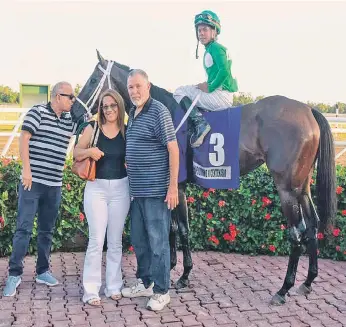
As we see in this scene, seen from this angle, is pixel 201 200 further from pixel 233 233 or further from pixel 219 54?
pixel 219 54

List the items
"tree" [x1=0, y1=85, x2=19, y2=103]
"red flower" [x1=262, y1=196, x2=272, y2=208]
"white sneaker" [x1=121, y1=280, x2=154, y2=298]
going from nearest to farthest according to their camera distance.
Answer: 1. "white sneaker" [x1=121, y1=280, x2=154, y2=298]
2. "red flower" [x1=262, y1=196, x2=272, y2=208]
3. "tree" [x1=0, y1=85, x2=19, y2=103]

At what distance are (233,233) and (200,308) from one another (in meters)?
2.03

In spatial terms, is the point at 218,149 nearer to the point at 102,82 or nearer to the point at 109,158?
the point at 109,158

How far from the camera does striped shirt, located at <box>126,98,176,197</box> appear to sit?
406 cm

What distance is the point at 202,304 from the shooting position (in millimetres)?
4406

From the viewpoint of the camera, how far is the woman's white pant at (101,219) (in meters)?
4.23

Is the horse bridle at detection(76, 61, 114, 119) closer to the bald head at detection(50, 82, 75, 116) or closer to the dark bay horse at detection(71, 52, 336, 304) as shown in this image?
the dark bay horse at detection(71, 52, 336, 304)

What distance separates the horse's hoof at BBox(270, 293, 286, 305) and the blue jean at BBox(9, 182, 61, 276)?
2.25 meters

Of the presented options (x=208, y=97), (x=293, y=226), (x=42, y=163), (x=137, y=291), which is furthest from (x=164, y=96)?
(x=137, y=291)

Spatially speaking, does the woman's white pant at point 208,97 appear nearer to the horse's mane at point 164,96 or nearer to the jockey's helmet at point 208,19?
the horse's mane at point 164,96

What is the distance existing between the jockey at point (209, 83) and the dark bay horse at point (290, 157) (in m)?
0.22

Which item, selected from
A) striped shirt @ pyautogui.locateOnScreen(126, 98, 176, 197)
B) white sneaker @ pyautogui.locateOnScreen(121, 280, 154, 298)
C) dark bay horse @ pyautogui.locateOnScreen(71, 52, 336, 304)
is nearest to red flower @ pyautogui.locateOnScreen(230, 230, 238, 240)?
dark bay horse @ pyautogui.locateOnScreen(71, 52, 336, 304)

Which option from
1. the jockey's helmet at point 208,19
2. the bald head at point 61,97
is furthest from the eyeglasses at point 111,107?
the jockey's helmet at point 208,19

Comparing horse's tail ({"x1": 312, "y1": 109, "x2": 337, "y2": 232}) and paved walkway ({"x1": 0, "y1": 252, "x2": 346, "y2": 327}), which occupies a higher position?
horse's tail ({"x1": 312, "y1": 109, "x2": 337, "y2": 232})
